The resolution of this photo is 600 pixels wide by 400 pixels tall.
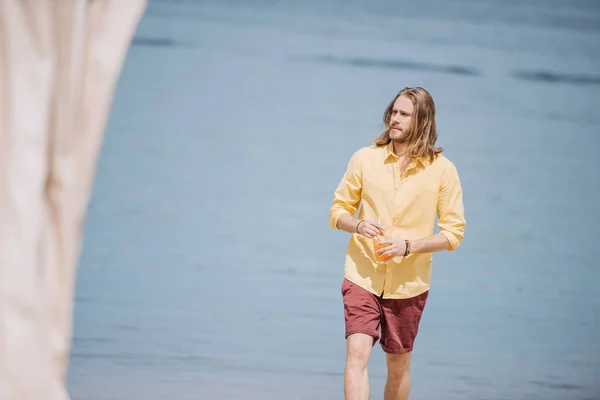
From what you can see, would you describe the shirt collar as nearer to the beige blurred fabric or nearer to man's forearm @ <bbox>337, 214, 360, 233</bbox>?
man's forearm @ <bbox>337, 214, 360, 233</bbox>

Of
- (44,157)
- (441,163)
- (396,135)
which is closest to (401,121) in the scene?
(396,135)

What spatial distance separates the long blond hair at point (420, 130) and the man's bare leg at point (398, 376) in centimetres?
71

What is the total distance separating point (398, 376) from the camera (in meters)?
3.59

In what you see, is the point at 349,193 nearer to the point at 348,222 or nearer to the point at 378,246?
the point at 348,222

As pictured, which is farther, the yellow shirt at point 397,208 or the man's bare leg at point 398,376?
Answer: the man's bare leg at point 398,376

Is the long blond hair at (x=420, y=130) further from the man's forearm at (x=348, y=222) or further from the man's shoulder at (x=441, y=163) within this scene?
the man's forearm at (x=348, y=222)

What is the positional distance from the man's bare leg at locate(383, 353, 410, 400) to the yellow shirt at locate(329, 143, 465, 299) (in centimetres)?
27

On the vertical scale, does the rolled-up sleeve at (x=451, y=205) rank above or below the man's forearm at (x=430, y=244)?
above

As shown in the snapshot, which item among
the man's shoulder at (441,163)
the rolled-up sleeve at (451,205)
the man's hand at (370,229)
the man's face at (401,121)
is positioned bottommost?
the man's hand at (370,229)

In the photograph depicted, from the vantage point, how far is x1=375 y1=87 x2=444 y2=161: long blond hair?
11.1ft

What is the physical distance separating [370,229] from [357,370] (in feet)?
1.47

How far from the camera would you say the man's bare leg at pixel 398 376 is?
357cm

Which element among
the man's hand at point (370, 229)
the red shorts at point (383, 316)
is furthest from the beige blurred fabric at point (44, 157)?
the red shorts at point (383, 316)

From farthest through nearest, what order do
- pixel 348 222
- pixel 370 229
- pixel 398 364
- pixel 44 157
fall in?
1. pixel 398 364
2. pixel 348 222
3. pixel 370 229
4. pixel 44 157
